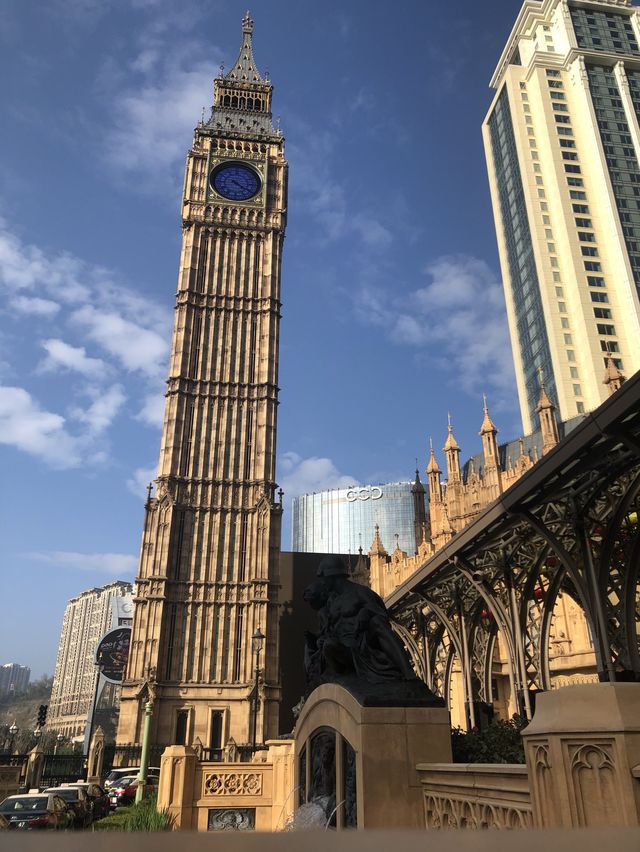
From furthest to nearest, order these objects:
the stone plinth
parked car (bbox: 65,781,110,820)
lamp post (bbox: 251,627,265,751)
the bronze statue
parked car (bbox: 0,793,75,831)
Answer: lamp post (bbox: 251,627,265,751) → parked car (bbox: 65,781,110,820) → parked car (bbox: 0,793,75,831) → the bronze statue → the stone plinth

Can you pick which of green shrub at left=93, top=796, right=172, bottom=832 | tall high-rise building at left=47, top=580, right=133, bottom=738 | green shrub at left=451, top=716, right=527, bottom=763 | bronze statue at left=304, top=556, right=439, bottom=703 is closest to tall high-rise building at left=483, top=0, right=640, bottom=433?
green shrub at left=93, top=796, right=172, bottom=832

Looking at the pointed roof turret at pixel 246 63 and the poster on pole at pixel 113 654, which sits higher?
the pointed roof turret at pixel 246 63

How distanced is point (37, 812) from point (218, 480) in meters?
36.9

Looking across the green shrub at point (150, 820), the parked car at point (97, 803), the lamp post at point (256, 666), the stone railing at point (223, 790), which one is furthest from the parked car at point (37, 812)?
the lamp post at point (256, 666)

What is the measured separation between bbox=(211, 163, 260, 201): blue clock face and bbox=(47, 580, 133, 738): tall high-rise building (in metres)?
82.7

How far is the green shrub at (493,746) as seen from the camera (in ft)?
26.1

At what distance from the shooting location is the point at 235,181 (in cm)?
6184

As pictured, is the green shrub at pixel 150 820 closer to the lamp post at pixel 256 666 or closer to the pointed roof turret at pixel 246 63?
the lamp post at pixel 256 666

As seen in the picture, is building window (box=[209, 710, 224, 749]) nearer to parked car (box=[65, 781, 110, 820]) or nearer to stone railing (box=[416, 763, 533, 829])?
parked car (box=[65, 781, 110, 820])

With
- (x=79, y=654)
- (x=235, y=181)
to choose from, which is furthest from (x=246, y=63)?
(x=79, y=654)

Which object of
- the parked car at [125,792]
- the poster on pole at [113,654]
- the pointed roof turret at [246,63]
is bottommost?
the parked car at [125,792]

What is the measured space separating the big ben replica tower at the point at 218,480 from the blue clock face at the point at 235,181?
107mm

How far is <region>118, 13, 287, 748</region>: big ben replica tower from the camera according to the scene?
45.3 meters

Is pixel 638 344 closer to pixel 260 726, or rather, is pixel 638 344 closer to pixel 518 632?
pixel 260 726
